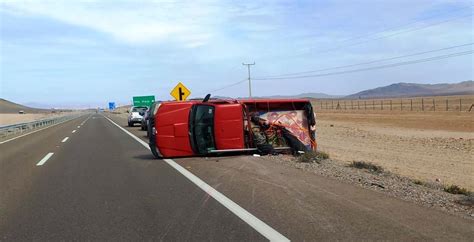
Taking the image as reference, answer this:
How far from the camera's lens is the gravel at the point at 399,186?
26.4 feet

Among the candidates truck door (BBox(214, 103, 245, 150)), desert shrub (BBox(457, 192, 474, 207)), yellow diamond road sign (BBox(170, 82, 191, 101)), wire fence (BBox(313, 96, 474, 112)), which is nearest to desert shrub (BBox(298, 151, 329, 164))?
truck door (BBox(214, 103, 245, 150))

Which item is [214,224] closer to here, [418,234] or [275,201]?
[275,201]

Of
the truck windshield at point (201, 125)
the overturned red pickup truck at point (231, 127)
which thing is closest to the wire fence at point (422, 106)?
the overturned red pickup truck at point (231, 127)

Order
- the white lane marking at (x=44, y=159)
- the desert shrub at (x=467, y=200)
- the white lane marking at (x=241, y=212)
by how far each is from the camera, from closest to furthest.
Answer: the white lane marking at (x=241, y=212) → the desert shrub at (x=467, y=200) → the white lane marking at (x=44, y=159)

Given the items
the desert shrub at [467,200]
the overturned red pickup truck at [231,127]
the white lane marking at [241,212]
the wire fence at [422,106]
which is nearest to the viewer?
the white lane marking at [241,212]

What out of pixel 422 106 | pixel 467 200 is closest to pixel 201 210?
pixel 467 200

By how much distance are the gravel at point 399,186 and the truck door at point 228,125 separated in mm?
1738

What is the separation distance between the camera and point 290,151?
15.7 metres

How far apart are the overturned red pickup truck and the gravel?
1.75 metres

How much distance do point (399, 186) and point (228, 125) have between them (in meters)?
6.04

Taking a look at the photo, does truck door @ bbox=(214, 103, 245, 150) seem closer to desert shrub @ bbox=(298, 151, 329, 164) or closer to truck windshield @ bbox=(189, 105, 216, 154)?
truck windshield @ bbox=(189, 105, 216, 154)

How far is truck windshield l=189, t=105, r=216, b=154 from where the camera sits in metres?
14.7

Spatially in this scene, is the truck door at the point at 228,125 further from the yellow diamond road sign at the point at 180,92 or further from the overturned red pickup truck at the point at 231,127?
the yellow diamond road sign at the point at 180,92

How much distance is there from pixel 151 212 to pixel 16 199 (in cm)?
286
